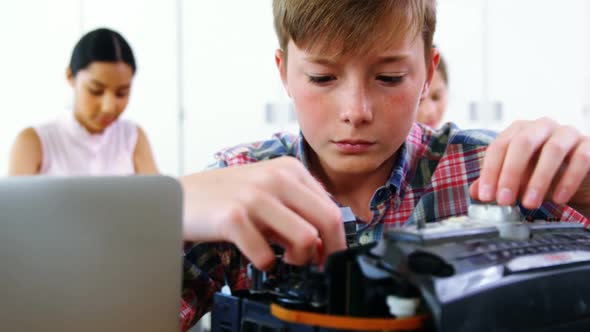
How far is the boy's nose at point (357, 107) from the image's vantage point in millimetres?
762

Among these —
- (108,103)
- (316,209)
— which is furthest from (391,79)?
(108,103)

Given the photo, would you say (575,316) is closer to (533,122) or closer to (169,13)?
(533,122)

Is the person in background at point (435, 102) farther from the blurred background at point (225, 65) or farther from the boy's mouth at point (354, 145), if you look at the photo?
the blurred background at point (225, 65)

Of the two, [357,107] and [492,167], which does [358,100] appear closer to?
[357,107]

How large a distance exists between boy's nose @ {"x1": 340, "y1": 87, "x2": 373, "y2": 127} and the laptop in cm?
33

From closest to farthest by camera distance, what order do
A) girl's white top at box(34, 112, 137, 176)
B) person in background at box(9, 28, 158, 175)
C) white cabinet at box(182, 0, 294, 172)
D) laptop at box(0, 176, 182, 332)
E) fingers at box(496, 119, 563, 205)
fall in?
laptop at box(0, 176, 182, 332) < fingers at box(496, 119, 563, 205) < person in background at box(9, 28, 158, 175) < girl's white top at box(34, 112, 137, 176) < white cabinet at box(182, 0, 294, 172)

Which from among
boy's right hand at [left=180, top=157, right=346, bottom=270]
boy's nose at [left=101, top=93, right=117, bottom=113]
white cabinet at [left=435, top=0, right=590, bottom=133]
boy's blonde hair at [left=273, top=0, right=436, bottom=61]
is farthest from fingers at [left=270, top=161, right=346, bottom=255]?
white cabinet at [left=435, top=0, right=590, bottom=133]

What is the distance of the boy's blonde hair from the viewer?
811mm

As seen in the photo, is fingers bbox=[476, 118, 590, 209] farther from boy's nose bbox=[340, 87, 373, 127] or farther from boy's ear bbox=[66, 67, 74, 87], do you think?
boy's ear bbox=[66, 67, 74, 87]

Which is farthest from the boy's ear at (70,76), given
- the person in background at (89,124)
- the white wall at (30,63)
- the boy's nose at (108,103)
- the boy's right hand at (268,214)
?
the boy's right hand at (268,214)

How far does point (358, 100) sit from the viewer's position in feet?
2.51

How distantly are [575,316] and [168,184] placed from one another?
1.09ft

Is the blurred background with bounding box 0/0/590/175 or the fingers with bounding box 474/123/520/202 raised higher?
the blurred background with bounding box 0/0/590/175

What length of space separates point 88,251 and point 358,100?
0.40 metres
